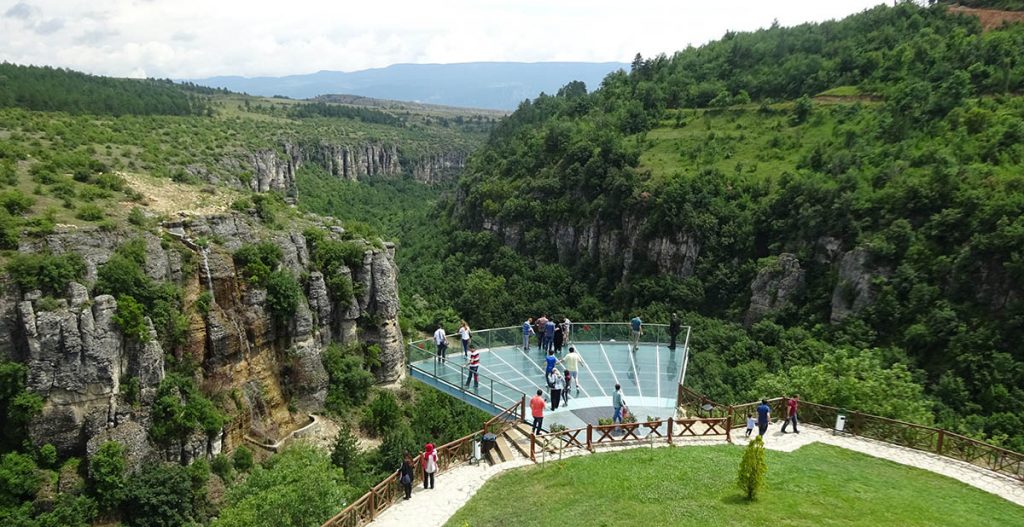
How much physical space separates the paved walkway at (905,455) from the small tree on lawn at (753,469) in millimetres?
5231

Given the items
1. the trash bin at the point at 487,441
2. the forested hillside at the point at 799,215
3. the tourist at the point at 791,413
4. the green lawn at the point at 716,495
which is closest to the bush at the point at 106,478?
the trash bin at the point at 487,441

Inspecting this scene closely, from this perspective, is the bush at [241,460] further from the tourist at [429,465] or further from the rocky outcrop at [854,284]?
the rocky outcrop at [854,284]

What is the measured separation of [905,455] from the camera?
850 inches

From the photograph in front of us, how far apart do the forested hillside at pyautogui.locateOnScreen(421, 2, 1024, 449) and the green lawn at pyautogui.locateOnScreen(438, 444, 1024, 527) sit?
7.81 meters

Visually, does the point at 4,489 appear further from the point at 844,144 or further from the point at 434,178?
the point at 434,178

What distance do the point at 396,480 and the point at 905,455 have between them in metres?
17.4

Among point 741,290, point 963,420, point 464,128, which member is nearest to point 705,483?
point 963,420

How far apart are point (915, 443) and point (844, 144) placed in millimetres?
45034

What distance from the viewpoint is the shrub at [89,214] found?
28.0 m

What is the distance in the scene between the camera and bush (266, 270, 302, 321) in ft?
107

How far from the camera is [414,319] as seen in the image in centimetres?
6494

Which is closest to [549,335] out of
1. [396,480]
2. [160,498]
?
[396,480]

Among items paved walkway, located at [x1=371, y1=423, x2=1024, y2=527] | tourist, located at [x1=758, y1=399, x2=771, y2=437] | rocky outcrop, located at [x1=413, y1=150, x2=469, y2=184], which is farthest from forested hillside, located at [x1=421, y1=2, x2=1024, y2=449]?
rocky outcrop, located at [x1=413, y1=150, x2=469, y2=184]

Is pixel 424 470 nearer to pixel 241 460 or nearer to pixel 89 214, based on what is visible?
pixel 241 460
